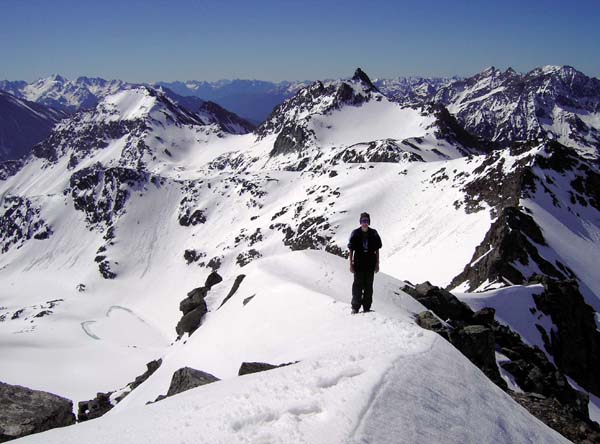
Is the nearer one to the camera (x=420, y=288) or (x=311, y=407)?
(x=311, y=407)

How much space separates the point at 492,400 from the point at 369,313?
593 centimetres

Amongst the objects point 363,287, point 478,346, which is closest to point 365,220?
point 363,287

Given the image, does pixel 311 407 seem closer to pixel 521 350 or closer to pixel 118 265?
pixel 521 350

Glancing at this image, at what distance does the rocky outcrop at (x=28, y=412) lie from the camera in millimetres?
12873

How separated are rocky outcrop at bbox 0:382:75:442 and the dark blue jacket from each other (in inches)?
413

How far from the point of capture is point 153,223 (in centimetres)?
17662

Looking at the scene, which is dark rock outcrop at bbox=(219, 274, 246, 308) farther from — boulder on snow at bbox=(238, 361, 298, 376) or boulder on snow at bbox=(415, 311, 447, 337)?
boulder on snow at bbox=(238, 361, 298, 376)

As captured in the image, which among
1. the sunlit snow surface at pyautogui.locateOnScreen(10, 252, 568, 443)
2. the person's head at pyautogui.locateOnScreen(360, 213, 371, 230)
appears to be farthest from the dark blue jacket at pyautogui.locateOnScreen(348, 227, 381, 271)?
the sunlit snow surface at pyautogui.locateOnScreen(10, 252, 568, 443)

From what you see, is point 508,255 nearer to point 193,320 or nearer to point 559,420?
point 193,320

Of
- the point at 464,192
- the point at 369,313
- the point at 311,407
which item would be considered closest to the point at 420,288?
the point at 369,313

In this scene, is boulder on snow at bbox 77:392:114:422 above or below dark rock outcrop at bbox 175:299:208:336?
below

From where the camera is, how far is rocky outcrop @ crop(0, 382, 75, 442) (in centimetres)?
1287

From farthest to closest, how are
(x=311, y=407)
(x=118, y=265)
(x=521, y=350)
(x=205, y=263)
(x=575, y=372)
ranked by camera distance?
(x=118, y=265), (x=205, y=263), (x=575, y=372), (x=521, y=350), (x=311, y=407)

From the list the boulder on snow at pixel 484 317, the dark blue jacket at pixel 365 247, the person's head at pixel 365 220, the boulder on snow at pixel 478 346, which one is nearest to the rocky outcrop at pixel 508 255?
the boulder on snow at pixel 484 317
